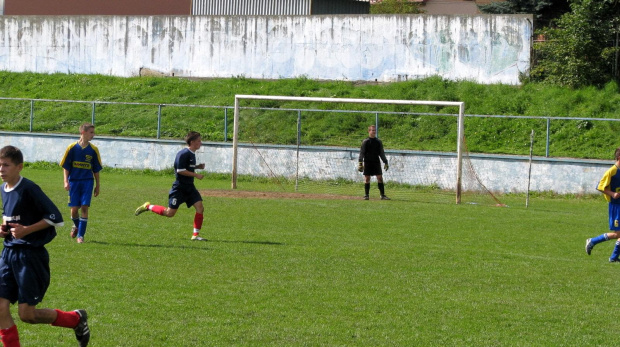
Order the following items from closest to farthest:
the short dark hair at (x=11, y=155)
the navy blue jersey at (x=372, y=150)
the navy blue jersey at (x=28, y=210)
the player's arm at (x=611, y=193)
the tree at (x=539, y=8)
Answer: the short dark hair at (x=11, y=155) → the navy blue jersey at (x=28, y=210) → the player's arm at (x=611, y=193) → the navy blue jersey at (x=372, y=150) → the tree at (x=539, y=8)

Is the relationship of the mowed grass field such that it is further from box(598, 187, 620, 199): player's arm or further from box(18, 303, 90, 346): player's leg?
box(598, 187, 620, 199): player's arm

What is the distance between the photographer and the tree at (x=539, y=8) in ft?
93.9

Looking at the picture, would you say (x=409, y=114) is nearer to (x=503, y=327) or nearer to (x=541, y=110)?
(x=541, y=110)

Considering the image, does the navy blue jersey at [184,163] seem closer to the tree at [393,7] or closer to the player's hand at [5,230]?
the player's hand at [5,230]

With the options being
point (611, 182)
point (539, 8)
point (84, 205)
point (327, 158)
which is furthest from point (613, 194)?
point (539, 8)

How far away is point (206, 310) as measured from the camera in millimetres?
7789

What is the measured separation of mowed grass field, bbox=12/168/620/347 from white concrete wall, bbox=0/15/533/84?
12.9 m

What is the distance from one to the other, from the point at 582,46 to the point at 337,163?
8743mm

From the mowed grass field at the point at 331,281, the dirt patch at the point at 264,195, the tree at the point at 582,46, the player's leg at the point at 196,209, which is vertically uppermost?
the tree at the point at 582,46

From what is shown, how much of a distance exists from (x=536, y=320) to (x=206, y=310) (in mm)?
3045

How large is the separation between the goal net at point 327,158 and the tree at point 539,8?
462 centimetres

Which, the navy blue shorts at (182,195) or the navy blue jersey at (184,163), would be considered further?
the navy blue shorts at (182,195)

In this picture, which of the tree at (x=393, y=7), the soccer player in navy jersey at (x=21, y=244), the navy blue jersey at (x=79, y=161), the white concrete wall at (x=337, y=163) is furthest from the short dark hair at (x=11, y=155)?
the tree at (x=393, y=7)

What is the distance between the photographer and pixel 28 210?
611 centimetres
